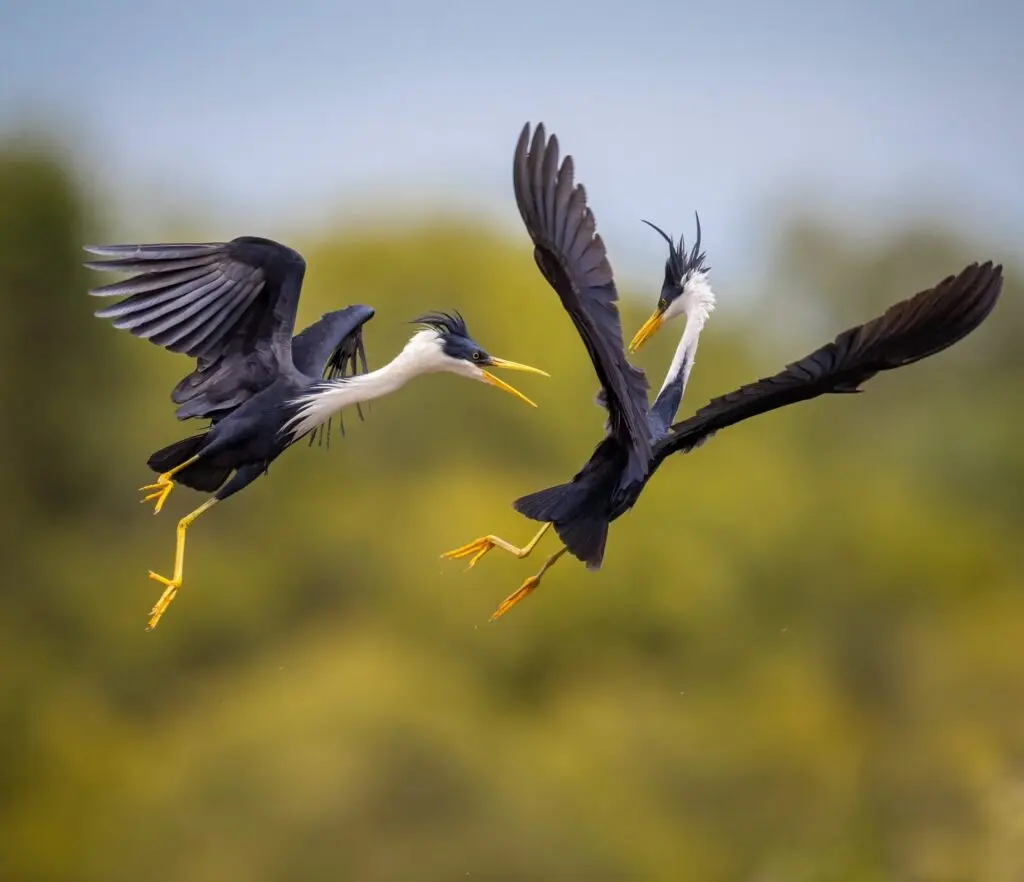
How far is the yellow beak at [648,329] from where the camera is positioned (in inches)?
184

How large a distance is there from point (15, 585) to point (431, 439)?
3.46m

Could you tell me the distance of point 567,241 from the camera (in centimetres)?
370

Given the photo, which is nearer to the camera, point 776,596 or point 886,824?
point 886,824

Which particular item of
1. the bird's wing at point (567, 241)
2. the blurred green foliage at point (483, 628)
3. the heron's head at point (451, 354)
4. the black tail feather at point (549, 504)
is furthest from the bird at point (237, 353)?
the blurred green foliage at point (483, 628)

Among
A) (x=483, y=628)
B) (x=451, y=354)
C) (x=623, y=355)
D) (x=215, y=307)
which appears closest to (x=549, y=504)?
(x=451, y=354)

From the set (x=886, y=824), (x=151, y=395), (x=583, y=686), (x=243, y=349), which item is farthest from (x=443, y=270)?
(x=243, y=349)

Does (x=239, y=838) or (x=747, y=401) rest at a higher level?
(x=747, y=401)

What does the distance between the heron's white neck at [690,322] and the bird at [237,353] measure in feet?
1.62

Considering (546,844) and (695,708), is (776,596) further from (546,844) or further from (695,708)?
(546,844)

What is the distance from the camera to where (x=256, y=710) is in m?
12.7

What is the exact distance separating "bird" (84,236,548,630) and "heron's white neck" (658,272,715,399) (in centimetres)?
49

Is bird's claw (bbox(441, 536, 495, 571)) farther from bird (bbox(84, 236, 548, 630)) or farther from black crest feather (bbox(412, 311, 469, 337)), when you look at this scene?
black crest feather (bbox(412, 311, 469, 337))

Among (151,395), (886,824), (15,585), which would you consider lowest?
(886,824)

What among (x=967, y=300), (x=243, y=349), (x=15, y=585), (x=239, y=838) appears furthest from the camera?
(x=15, y=585)
